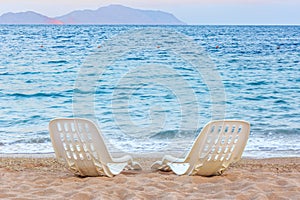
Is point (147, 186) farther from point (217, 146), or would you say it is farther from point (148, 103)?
point (148, 103)

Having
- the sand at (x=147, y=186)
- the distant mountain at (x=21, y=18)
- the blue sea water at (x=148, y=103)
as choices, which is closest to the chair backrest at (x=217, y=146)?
the sand at (x=147, y=186)

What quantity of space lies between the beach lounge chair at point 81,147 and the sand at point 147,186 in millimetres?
105

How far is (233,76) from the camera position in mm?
18922

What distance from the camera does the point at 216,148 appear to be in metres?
4.77

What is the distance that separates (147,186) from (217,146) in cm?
78

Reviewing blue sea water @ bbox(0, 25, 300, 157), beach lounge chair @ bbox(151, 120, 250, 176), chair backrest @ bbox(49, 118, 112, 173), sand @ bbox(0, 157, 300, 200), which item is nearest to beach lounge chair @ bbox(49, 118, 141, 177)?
chair backrest @ bbox(49, 118, 112, 173)

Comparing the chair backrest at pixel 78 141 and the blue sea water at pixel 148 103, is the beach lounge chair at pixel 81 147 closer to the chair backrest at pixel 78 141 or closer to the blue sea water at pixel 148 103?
the chair backrest at pixel 78 141

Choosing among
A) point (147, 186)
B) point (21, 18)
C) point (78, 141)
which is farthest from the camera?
point (21, 18)

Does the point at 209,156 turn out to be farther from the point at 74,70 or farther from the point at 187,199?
the point at 74,70

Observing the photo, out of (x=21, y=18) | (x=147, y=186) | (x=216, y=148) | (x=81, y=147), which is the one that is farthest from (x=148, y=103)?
(x=21, y=18)

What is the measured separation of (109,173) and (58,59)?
68.7 feet

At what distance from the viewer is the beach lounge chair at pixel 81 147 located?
4621 mm

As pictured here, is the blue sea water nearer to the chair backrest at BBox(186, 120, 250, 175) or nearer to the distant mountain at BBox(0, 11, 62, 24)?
the chair backrest at BBox(186, 120, 250, 175)

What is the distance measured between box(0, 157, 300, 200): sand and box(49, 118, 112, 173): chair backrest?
198 millimetres
